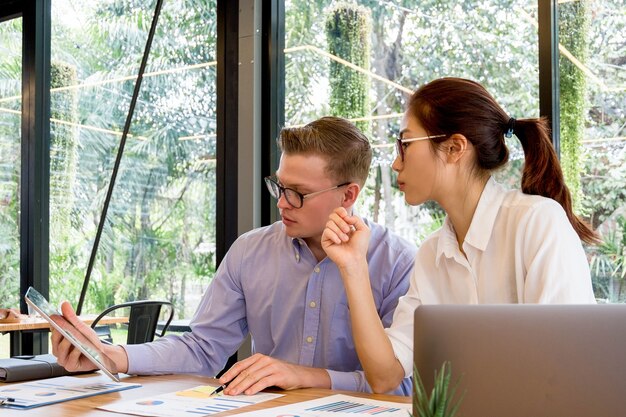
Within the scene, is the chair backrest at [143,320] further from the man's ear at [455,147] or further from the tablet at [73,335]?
the man's ear at [455,147]

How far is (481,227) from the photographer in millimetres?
2000

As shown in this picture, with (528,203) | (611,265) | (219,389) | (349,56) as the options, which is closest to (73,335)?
(219,389)

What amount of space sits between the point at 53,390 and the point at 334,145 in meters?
1.11

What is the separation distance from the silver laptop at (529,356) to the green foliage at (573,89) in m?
2.06

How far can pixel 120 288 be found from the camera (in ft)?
14.7

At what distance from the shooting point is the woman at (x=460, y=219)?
1.94 meters

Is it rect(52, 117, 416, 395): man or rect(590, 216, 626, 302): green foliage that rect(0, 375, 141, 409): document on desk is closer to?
rect(52, 117, 416, 395): man

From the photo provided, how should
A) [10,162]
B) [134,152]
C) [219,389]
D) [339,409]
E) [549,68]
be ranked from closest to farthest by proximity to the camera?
[339,409]
[219,389]
[549,68]
[134,152]
[10,162]

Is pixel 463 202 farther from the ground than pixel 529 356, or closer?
farther from the ground

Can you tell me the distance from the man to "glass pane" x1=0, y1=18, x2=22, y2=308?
320 centimetres

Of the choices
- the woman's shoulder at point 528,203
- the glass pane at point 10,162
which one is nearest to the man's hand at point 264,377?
the woman's shoulder at point 528,203

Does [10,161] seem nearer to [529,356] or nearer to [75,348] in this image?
[75,348]

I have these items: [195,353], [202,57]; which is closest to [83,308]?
[202,57]

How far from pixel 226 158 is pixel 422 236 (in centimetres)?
115
